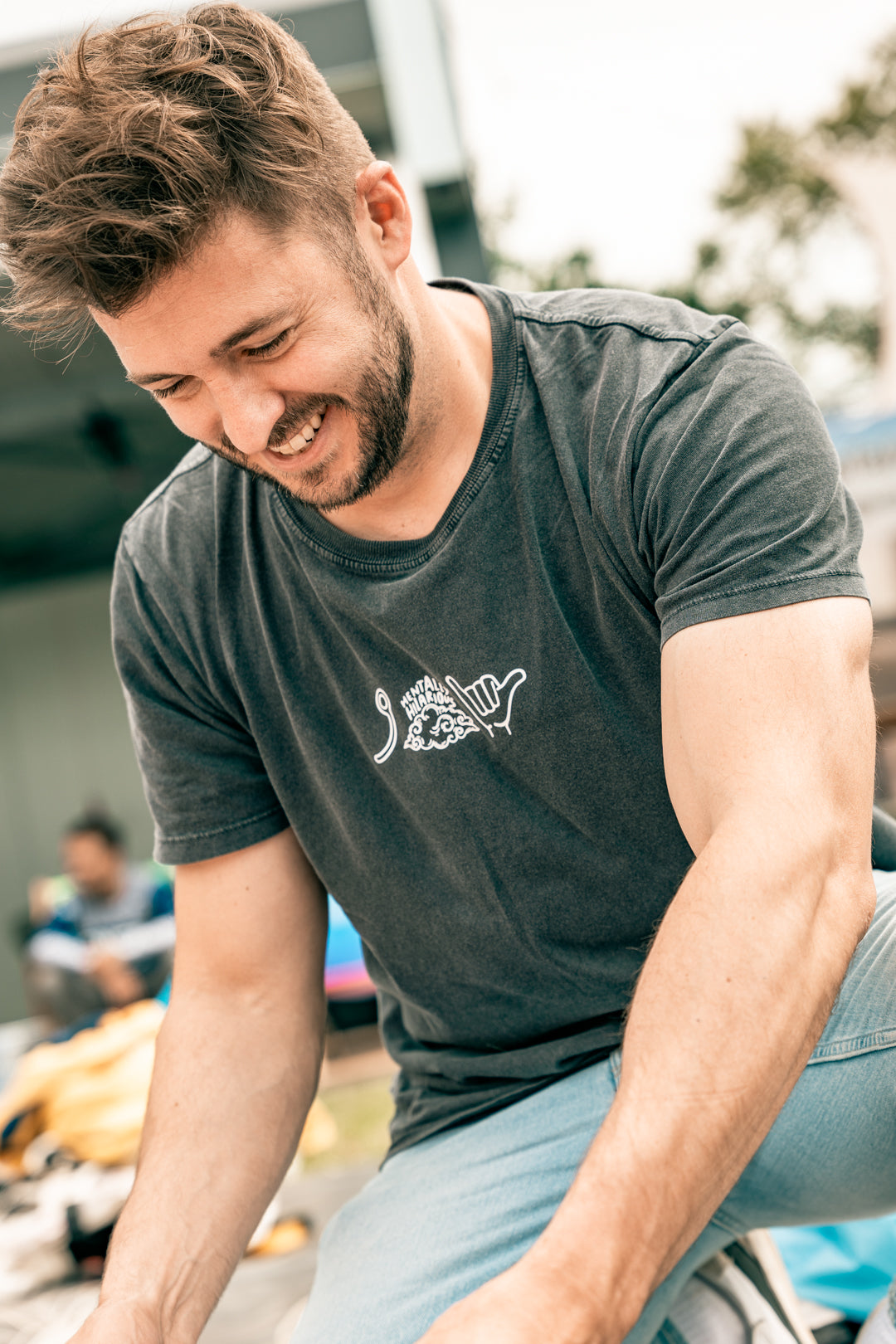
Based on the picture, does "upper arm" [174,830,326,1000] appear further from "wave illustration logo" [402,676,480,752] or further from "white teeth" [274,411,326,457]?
"white teeth" [274,411,326,457]

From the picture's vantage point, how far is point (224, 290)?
44.9 inches

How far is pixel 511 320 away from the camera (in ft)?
4.44

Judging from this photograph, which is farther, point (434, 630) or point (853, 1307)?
point (853, 1307)

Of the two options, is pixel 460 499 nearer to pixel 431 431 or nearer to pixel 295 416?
pixel 431 431

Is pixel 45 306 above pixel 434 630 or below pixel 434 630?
above

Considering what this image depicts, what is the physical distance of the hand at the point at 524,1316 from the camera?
77cm

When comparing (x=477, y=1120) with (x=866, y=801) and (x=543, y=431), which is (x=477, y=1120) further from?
(x=543, y=431)

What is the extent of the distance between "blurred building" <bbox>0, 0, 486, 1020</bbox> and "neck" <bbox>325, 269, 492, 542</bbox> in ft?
2.44

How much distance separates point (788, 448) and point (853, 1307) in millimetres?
1115

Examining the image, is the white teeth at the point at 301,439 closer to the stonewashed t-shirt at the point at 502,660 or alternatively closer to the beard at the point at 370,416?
the beard at the point at 370,416

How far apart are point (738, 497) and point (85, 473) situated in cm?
750

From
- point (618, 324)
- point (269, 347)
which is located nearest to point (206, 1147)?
point (269, 347)

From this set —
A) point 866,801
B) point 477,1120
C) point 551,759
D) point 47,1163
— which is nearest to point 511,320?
point 551,759

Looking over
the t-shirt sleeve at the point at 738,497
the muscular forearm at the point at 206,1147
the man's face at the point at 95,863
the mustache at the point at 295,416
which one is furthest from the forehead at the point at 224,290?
the man's face at the point at 95,863
